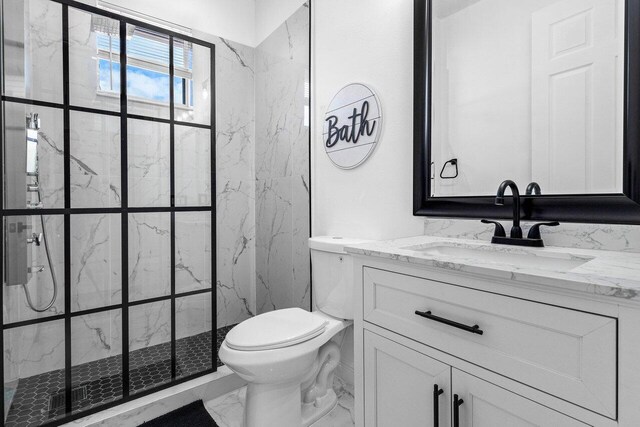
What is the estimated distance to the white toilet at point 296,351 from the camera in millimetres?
1219

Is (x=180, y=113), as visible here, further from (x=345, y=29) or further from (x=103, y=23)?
(x=345, y=29)

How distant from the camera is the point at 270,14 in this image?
243 cm

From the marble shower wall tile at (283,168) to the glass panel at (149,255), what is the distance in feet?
2.62

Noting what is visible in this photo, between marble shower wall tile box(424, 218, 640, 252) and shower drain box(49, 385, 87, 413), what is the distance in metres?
1.83

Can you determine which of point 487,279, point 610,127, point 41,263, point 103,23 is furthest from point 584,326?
point 103,23

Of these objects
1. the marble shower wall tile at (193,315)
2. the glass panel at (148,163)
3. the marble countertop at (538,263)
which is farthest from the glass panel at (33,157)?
the marble countertop at (538,263)

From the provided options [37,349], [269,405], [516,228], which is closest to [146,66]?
[37,349]

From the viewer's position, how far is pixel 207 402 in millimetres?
1699

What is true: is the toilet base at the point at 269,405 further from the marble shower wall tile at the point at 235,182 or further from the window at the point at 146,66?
the window at the point at 146,66

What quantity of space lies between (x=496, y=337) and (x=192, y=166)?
1.61 meters

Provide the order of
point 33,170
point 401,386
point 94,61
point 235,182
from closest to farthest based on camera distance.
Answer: point 401,386 → point 33,170 → point 94,61 → point 235,182

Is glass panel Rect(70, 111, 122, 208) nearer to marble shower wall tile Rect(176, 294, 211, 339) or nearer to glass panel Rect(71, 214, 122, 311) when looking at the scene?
glass panel Rect(71, 214, 122, 311)

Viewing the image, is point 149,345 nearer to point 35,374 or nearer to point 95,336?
point 95,336

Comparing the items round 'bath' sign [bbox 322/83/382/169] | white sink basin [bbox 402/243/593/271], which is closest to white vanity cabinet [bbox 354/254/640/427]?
white sink basin [bbox 402/243/593/271]
